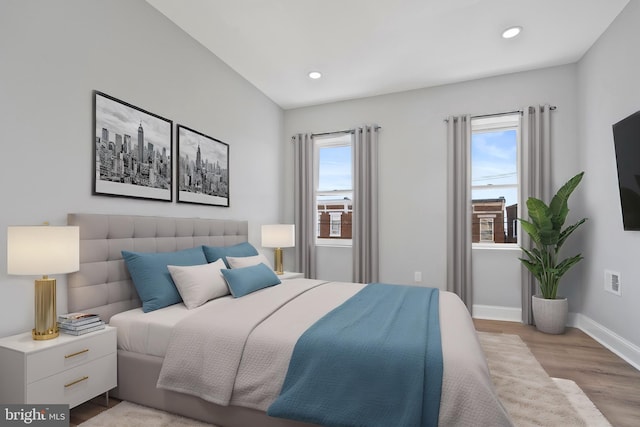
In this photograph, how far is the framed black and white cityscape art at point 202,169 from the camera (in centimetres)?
300

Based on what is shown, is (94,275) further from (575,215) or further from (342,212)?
(575,215)

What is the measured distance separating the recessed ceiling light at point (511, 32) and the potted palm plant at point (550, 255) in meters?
1.53

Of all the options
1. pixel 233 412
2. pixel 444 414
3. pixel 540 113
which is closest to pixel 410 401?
pixel 444 414

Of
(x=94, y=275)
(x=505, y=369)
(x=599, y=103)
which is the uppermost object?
(x=599, y=103)

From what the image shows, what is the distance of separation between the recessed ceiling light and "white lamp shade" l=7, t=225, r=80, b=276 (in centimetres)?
378

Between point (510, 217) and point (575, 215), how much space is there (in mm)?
630

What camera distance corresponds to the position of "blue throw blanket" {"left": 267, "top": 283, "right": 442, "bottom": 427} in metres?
1.34

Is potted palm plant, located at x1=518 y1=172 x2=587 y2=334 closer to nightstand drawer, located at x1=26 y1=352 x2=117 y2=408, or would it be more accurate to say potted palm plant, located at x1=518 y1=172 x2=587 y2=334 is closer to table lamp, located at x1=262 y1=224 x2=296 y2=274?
table lamp, located at x1=262 y1=224 x2=296 y2=274

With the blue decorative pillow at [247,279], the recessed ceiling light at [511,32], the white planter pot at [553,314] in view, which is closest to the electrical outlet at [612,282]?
the white planter pot at [553,314]

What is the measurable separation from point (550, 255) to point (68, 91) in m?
4.51

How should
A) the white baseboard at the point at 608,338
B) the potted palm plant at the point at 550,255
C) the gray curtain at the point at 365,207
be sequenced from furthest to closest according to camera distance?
the gray curtain at the point at 365,207
the potted palm plant at the point at 550,255
the white baseboard at the point at 608,338

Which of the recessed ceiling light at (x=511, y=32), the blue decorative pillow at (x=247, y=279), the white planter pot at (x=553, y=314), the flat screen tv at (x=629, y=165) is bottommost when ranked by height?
the white planter pot at (x=553, y=314)

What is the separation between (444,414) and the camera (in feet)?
4.27

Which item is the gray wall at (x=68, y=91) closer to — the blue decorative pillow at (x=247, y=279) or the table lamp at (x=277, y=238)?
the blue decorative pillow at (x=247, y=279)
